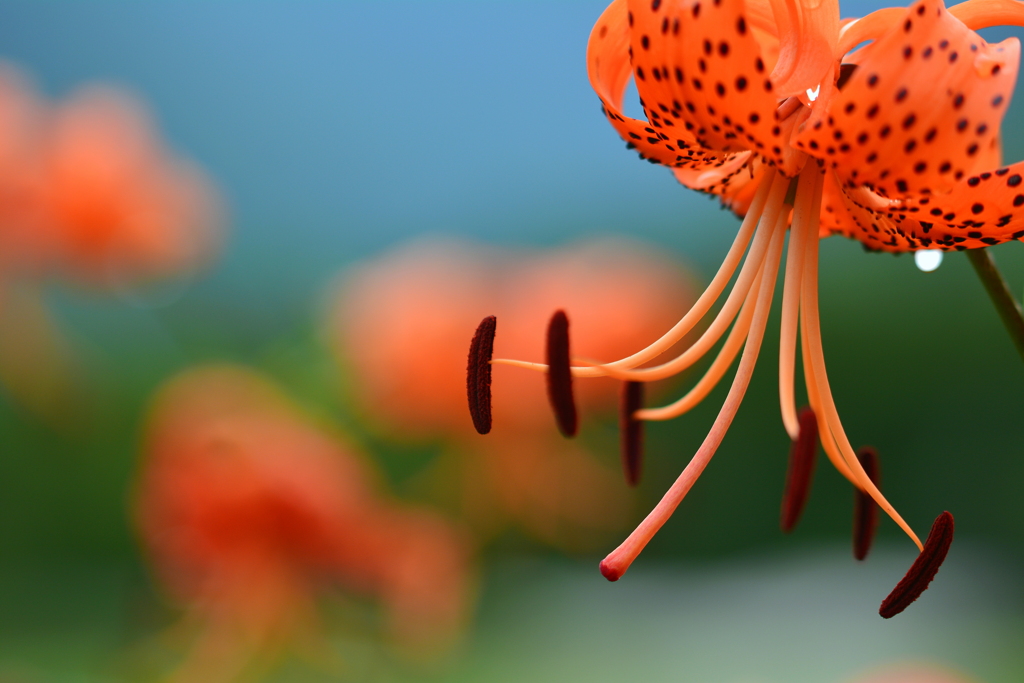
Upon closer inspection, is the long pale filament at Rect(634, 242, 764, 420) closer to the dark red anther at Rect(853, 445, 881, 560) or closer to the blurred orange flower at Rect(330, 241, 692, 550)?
the dark red anther at Rect(853, 445, 881, 560)

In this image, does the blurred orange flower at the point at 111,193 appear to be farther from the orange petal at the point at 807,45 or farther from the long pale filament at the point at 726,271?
the orange petal at the point at 807,45

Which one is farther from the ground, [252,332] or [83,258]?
[83,258]

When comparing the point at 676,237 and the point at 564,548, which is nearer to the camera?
the point at 564,548

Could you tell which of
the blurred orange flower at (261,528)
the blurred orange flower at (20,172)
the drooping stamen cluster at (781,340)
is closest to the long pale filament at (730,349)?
the drooping stamen cluster at (781,340)

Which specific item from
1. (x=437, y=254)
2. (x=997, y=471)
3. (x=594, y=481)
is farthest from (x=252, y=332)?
(x=997, y=471)

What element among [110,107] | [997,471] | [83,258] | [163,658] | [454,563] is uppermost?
[110,107]

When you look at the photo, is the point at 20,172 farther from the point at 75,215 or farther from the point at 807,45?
the point at 807,45

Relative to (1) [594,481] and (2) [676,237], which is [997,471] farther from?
(2) [676,237]
